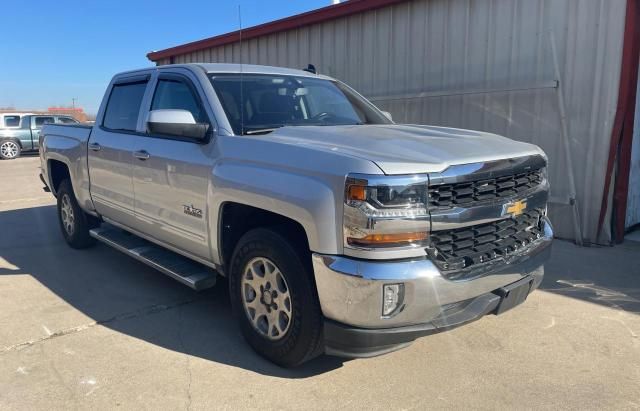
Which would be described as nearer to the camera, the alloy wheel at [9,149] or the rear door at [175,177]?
the rear door at [175,177]

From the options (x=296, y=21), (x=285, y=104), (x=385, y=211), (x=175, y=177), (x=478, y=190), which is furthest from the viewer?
(x=296, y=21)

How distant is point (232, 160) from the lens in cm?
338

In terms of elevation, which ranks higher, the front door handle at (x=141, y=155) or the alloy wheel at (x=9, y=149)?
the front door handle at (x=141, y=155)

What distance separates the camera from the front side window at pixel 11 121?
69.3ft

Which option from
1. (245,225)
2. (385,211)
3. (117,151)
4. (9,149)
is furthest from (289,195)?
(9,149)

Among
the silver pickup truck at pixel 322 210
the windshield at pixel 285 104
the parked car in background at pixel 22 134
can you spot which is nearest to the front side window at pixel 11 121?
the parked car in background at pixel 22 134

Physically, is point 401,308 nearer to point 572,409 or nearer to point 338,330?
point 338,330

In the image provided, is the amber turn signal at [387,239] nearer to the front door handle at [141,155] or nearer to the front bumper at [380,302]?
the front bumper at [380,302]

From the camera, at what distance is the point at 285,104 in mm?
4035

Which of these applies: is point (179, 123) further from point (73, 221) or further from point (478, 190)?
point (73, 221)

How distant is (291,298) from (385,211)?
0.82 metres

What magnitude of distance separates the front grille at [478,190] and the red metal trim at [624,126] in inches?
142

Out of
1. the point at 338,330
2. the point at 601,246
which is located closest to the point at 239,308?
the point at 338,330

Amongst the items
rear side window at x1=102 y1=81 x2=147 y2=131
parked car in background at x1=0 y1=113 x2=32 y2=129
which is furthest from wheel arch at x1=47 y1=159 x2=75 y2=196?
parked car in background at x1=0 y1=113 x2=32 y2=129
